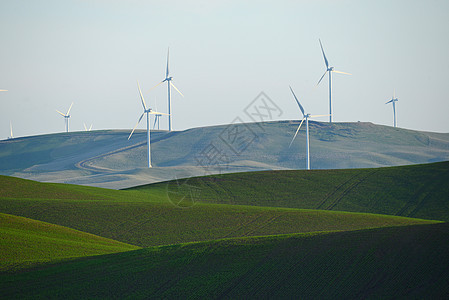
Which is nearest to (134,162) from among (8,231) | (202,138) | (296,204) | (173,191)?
(202,138)

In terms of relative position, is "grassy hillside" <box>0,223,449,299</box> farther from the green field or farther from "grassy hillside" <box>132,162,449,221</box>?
"grassy hillside" <box>132,162,449,221</box>

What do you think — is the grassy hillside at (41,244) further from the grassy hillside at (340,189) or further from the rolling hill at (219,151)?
the rolling hill at (219,151)

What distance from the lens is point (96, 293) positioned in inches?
473

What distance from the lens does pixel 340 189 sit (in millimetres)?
33969

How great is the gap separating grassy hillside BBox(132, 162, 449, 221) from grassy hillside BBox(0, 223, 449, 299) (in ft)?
47.1

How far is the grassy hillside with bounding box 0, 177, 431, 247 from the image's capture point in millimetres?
20906

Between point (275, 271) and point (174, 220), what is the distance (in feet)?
37.5

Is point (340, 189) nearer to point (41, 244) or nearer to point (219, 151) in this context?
point (41, 244)

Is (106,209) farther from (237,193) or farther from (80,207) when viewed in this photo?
(237,193)

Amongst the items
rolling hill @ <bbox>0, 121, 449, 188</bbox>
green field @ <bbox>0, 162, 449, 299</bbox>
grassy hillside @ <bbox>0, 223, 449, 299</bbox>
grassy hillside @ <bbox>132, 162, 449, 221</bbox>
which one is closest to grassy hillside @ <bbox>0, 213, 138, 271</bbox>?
green field @ <bbox>0, 162, 449, 299</bbox>

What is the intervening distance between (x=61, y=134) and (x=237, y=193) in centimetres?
10385

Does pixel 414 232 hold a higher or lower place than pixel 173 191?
higher

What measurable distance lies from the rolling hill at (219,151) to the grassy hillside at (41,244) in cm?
4922

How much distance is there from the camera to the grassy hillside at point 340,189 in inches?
1145
